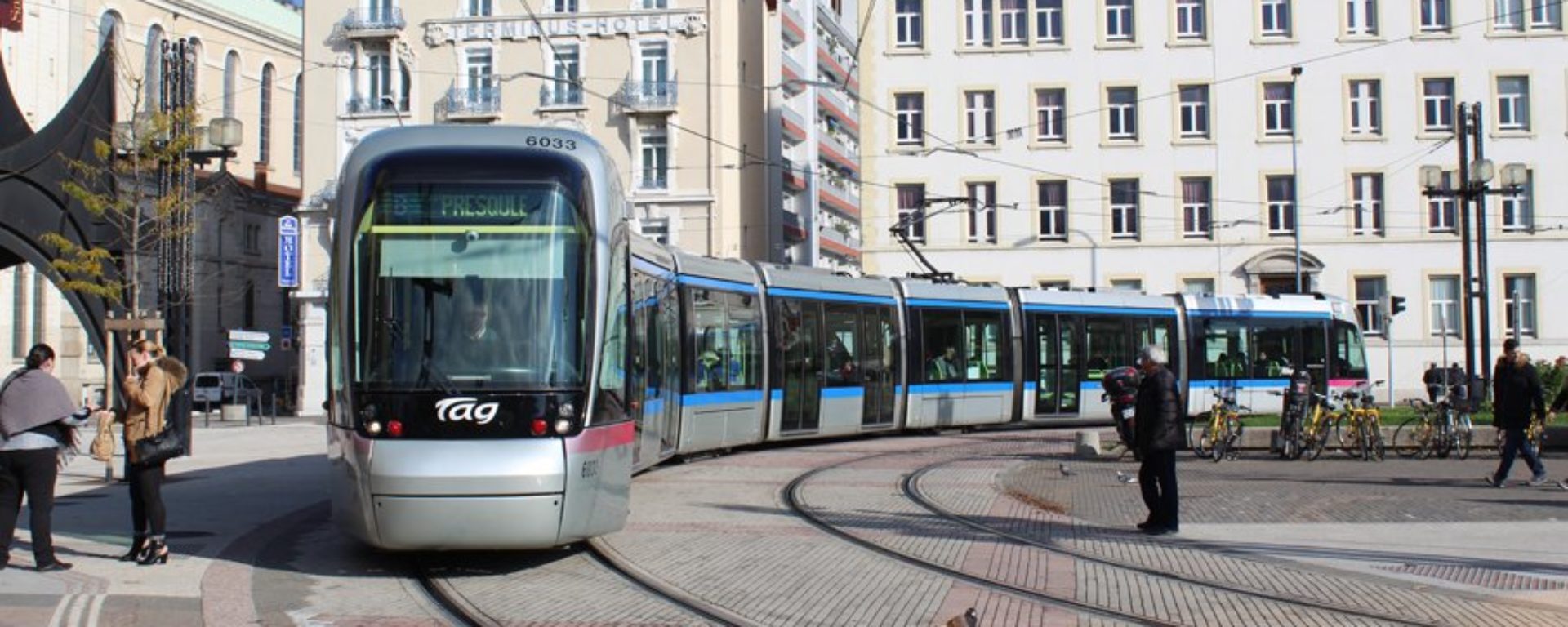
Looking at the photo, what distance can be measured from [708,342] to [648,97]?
30.2 metres

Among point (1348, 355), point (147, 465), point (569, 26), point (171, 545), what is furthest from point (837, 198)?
point (147, 465)

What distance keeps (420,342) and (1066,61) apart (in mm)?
39693

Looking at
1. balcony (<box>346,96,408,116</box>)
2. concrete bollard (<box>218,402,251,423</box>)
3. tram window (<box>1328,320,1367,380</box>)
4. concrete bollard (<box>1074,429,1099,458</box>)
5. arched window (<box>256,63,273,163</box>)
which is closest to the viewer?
concrete bollard (<box>1074,429,1099,458</box>)

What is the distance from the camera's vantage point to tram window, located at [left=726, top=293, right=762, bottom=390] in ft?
65.8

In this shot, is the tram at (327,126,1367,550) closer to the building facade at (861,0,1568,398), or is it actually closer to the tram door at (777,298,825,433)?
the tram door at (777,298,825,433)

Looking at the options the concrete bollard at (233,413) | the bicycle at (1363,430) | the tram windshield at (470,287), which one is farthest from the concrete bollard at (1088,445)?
the concrete bollard at (233,413)

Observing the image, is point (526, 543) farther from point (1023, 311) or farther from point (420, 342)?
point (1023, 311)

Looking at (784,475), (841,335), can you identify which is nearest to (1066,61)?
(841,335)

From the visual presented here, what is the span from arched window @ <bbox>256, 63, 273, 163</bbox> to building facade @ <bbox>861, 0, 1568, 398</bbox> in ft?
104

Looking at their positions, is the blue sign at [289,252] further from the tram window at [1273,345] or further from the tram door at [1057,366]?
the tram window at [1273,345]

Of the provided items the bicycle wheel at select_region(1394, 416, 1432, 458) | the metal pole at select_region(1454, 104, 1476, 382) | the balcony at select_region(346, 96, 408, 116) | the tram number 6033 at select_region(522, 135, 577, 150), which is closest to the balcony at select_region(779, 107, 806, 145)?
the balcony at select_region(346, 96, 408, 116)

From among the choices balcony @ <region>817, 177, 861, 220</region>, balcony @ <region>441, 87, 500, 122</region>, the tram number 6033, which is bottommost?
the tram number 6033

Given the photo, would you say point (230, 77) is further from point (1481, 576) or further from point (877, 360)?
point (1481, 576)

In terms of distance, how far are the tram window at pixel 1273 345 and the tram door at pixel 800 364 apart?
34.6ft
